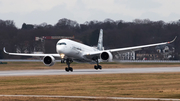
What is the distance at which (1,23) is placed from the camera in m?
134

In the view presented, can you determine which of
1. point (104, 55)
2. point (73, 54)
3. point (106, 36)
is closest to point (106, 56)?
point (104, 55)

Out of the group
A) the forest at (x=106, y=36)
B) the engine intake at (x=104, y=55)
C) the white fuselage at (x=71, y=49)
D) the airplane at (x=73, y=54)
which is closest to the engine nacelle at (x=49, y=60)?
the airplane at (x=73, y=54)

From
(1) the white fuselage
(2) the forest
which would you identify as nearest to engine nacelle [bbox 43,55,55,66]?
(1) the white fuselage

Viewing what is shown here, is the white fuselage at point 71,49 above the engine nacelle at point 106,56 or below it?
above

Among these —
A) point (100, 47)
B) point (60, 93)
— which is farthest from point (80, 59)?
point (60, 93)

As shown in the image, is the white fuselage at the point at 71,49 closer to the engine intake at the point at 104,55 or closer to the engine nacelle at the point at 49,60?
the engine nacelle at the point at 49,60

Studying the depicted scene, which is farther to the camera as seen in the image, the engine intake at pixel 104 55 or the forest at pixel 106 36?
the forest at pixel 106 36

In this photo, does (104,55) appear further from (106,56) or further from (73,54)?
(73,54)

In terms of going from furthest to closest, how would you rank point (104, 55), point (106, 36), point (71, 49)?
point (106, 36), point (104, 55), point (71, 49)

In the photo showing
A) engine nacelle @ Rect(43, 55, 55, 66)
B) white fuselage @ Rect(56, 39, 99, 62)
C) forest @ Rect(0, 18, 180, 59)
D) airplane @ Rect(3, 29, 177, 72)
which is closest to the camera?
white fuselage @ Rect(56, 39, 99, 62)

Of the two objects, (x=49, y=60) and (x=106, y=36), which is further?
(x=106, y=36)

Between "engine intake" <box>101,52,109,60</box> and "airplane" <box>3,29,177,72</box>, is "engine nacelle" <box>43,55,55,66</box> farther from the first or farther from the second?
"engine intake" <box>101,52,109,60</box>

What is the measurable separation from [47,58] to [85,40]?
7561cm

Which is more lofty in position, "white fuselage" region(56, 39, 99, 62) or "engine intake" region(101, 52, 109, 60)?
"white fuselage" region(56, 39, 99, 62)
